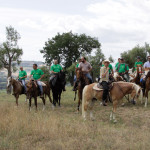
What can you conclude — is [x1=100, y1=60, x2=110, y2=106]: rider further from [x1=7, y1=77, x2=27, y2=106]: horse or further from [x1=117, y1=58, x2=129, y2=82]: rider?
[x1=7, y1=77, x2=27, y2=106]: horse

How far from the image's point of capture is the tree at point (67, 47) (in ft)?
194

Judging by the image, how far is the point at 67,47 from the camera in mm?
60031

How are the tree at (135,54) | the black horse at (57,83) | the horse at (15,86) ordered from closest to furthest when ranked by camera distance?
the black horse at (57,83) < the horse at (15,86) < the tree at (135,54)

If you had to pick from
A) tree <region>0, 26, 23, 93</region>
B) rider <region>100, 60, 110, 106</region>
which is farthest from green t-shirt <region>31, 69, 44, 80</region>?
tree <region>0, 26, 23, 93</region>

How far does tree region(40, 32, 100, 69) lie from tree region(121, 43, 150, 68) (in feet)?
32.9

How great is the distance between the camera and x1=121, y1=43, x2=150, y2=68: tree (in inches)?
2112

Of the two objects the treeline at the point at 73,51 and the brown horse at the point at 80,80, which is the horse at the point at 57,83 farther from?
the treeline at the point at 73,51

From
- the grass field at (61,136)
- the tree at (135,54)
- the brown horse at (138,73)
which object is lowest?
the grass field at (61,136)

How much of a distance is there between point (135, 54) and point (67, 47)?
56.4 feet

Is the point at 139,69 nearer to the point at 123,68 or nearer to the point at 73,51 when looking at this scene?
the point at 123,68

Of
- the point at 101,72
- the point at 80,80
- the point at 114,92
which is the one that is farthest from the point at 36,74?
the point at 114,92

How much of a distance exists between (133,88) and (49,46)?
51.2 meters

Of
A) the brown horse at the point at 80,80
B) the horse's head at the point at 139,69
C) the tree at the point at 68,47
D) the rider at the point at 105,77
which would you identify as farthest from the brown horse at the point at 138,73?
the tree at the point at 68,47

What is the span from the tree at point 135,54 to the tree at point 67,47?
1001cm
